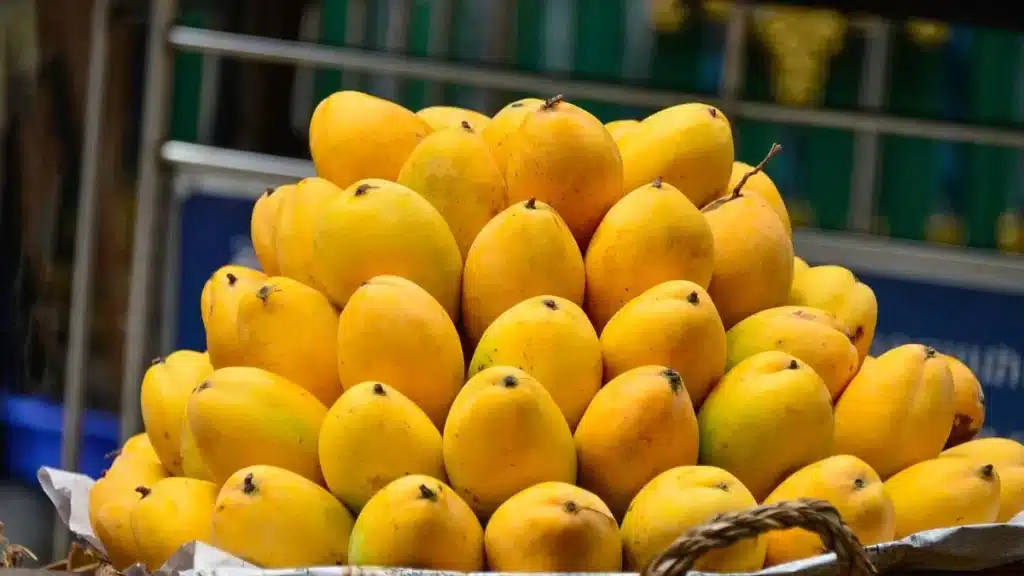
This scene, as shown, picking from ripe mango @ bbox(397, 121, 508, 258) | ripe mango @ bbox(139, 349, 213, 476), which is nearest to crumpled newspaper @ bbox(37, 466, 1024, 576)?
ripe mango @ bbox(139, 349, 213, 476)

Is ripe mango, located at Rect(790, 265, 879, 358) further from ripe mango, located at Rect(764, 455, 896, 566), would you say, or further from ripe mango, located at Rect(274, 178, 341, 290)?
ripe mango, located at Rect(274, 178, 341, 290)

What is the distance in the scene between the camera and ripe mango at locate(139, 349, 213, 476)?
36.3 inches

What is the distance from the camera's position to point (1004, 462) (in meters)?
0.91

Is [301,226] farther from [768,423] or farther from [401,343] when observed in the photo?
[768,423]

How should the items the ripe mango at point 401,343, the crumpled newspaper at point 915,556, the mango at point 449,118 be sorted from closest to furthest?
the crumpled newspaper at point 915,556, the ripe mango at point 401,343, the mango at point 449,118

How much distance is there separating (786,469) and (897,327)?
989mm

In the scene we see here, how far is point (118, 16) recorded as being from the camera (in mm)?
1967

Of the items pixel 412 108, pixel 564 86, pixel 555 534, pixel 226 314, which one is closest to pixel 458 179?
pixel 226 314

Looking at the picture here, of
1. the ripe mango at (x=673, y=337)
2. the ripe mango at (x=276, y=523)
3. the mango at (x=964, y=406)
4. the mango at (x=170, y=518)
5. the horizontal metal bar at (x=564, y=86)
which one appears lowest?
the mango at (x=170, y=518)

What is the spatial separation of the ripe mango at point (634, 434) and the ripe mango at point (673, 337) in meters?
0.03

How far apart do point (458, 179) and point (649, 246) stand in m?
0.15

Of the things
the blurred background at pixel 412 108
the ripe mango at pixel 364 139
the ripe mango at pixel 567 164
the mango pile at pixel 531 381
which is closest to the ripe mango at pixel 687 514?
the mango pile at pixel 531 381

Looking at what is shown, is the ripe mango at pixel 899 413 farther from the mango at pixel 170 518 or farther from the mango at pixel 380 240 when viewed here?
the mango at pixel 170 518

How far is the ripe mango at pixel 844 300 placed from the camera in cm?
95
